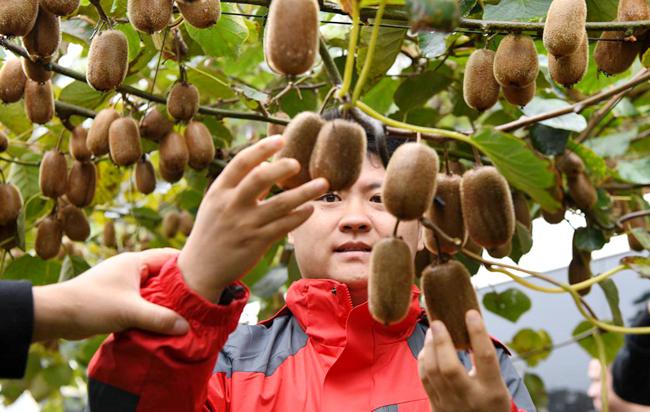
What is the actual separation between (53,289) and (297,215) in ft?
0.94

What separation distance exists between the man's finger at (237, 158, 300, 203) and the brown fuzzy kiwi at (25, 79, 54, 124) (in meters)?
0.98

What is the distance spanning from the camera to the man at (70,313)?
3.10 ft

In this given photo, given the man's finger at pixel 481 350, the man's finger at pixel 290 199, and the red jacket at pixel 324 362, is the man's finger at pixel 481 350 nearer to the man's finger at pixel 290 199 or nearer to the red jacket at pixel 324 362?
the man's finger at pixel 290 199

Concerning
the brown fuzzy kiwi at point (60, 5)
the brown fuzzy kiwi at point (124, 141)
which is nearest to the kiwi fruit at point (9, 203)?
the brown fuzzy kiwi at point (124, 141)

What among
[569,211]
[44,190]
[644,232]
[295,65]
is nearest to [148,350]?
[295,65]

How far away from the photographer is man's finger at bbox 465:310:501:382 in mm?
952

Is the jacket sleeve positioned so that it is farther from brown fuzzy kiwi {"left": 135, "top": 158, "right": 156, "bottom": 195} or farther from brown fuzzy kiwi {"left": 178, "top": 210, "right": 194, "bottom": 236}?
brown fuzzy kiwi {"left": 178, "top": 210, "right": 194, "bottom": 236}

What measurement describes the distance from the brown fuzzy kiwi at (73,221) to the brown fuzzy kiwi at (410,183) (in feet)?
4.76

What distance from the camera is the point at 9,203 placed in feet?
6.61

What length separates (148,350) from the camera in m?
0.97

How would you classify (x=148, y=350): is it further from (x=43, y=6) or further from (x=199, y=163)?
(x=199, y=163)

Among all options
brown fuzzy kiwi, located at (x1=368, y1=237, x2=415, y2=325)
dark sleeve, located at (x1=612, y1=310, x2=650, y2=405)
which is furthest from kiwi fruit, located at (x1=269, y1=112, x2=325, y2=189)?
dark sleeve, located at (x1=612, y1=310, x2=650, y2=405)

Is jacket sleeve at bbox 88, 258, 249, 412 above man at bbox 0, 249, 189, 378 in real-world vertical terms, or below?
below

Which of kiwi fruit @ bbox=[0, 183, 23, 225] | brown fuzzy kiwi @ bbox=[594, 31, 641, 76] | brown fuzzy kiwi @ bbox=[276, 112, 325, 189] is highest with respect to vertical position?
brown fuzzy kiwi @ bbox=[276, 112, 325, 189]
